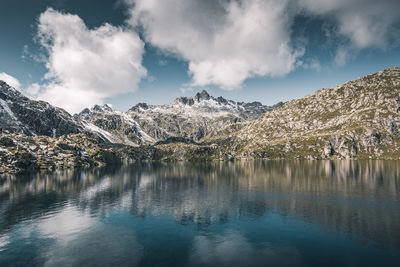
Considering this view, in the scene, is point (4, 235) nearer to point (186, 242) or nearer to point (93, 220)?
point (93, 220)

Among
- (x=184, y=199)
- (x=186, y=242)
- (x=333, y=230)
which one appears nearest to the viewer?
(x=186, y=242)

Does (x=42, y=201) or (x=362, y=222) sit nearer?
(x=362, y=222)

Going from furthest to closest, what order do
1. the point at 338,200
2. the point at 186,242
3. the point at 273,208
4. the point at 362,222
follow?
the point at 338,200 < the point at 273,208 < the point at 362,222 < the point at 186,242

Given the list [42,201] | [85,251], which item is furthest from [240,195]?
[42,201]

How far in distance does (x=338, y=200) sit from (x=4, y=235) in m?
112

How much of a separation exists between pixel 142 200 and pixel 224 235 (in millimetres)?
58754

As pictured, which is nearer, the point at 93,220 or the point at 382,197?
the point at 93,220

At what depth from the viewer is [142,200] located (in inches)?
4250

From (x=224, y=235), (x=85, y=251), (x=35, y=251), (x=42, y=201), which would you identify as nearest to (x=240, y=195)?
(x=224, y=235)

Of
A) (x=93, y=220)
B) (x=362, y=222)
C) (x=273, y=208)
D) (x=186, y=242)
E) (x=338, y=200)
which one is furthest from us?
(x=338, y=200)

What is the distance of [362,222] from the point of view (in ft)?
212

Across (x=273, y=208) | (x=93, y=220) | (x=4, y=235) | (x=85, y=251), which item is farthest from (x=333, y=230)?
(x=4, y=235)

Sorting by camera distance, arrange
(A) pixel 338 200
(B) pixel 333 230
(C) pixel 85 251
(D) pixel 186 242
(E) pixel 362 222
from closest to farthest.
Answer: (C) pixel 85 251 < (D) pixel 186 242 < (B) pixel 333 230 < (E) pixel 362 222 < (A) pixel 338 200

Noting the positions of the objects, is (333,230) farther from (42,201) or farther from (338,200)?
(42,201)
